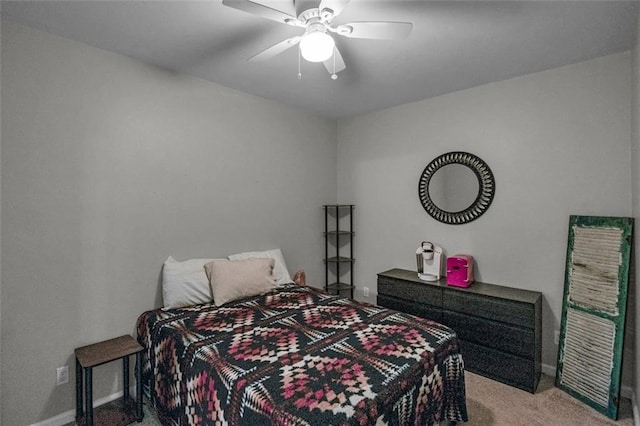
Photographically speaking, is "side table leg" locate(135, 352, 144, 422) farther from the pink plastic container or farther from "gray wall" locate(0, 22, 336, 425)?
the pink plastic container

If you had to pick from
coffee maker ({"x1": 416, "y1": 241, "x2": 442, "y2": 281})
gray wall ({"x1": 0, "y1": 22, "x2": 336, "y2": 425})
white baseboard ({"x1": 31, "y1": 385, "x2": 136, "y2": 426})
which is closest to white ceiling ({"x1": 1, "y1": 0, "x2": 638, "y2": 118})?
gray wall ({"x1": 0, "y1": 22, "x2": 336, "y2": 425})

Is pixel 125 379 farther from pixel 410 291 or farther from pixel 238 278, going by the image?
pixel 410 291

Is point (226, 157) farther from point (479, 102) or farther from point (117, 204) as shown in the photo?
point (479, 102)

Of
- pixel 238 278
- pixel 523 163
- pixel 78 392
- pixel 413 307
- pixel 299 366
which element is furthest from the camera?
pixel 413 307

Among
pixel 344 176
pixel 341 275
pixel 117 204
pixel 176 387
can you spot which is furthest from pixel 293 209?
pixel 176 387

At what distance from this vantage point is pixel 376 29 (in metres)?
1.72

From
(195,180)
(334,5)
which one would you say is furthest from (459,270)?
(195,180)

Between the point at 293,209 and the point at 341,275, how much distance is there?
4.01 ft

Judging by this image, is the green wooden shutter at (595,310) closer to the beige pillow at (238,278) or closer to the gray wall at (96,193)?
the beige pillow at (238,278)

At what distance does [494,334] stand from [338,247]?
207cm

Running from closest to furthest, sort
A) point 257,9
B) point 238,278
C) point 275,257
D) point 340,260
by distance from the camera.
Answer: point 257,9 < point 238,278 < point 275,257 < point 340,260

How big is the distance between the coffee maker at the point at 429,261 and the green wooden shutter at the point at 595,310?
1.06 meters

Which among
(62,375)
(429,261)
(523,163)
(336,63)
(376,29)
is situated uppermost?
(336,63)

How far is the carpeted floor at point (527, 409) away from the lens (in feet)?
7.15
